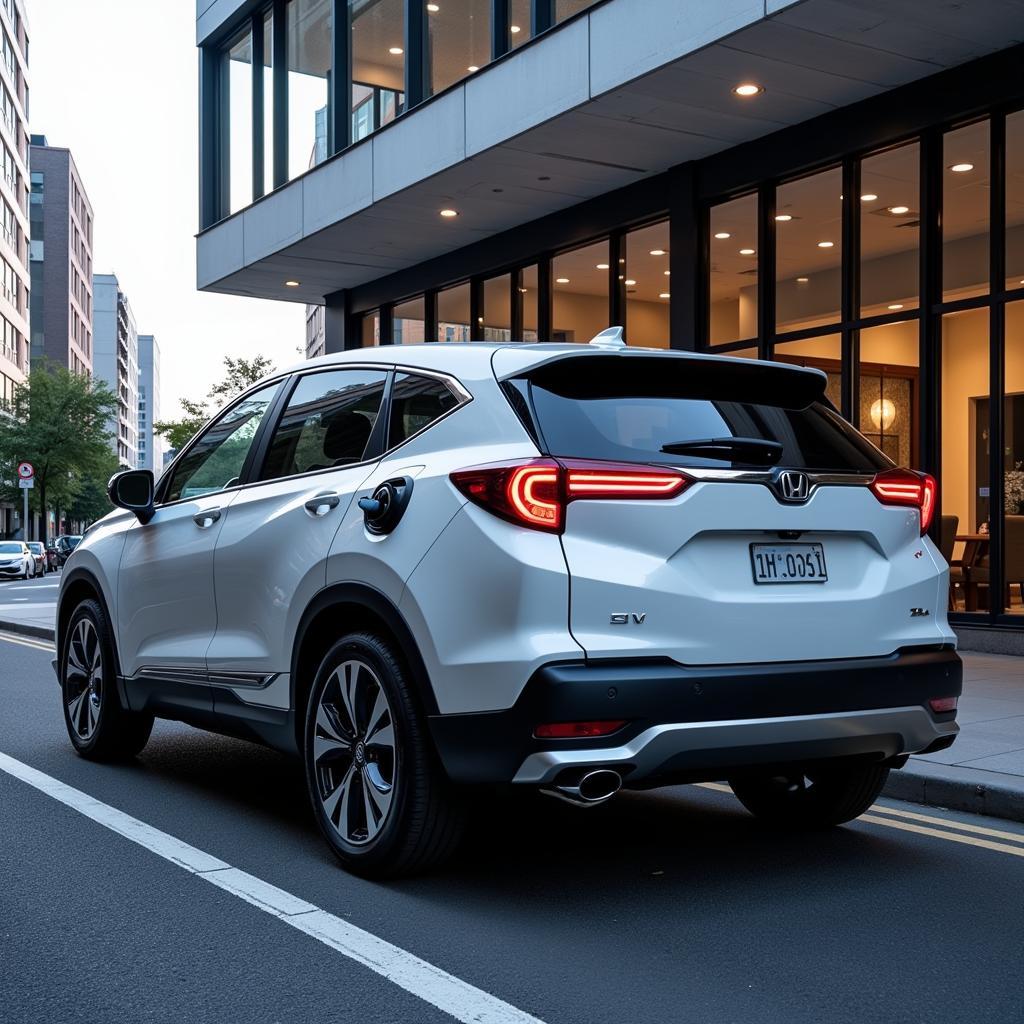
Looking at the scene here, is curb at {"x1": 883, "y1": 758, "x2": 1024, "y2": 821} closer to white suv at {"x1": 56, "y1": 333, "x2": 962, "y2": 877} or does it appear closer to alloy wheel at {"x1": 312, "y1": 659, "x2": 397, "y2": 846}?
white suv at {"x1": 56, "y1": 333, "x2": 962, "y2": 877}

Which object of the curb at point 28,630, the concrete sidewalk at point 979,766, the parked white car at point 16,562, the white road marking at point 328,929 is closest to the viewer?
the white road marking at point 328,929

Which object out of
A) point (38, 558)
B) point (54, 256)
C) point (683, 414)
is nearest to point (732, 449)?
point (683, 414)

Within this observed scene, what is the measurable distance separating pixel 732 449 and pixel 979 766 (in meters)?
2.88

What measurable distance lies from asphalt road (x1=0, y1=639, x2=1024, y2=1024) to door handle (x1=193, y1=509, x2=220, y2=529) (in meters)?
1.25

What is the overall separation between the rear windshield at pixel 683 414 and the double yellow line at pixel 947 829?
1.69 metres

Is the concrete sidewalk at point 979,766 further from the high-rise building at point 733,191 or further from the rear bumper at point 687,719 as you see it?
the high-rise building at point 733,191

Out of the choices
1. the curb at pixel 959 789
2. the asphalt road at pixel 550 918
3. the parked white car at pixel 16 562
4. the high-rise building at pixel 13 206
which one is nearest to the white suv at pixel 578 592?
the asphalt road at pixel 550 918

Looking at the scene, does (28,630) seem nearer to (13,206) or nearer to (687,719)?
(687,719)

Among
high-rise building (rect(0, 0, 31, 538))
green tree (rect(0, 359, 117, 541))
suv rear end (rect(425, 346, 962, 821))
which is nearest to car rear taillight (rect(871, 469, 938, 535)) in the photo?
suv rear end (rect(425, 346, 962, 821))

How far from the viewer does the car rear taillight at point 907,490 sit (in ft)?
15.3

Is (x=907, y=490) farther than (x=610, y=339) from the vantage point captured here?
No

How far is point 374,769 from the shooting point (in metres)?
4.59

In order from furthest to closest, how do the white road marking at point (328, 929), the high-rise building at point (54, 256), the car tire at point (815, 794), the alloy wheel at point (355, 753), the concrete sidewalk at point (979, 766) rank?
the high-rise building at point (54, 256), the concrete sidewalk at point (979, 766), the car tire at point (815, 794), the alloy wheel at point (355, 753), the white road marking at point (328, 929)

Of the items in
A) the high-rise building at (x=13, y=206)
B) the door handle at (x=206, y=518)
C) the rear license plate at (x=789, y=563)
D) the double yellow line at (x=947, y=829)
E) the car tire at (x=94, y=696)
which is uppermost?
the high-rise building at (x=13, y=206)
